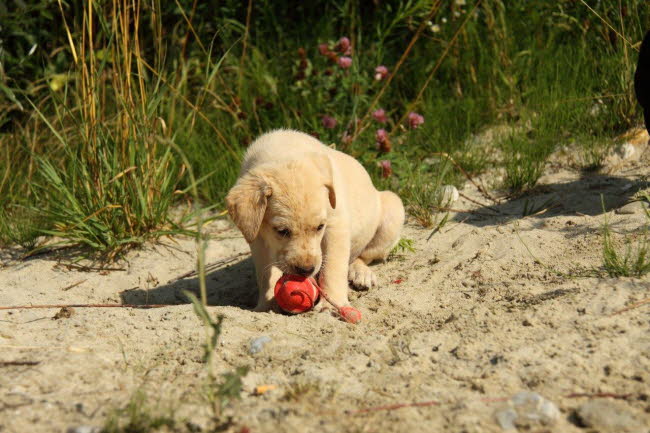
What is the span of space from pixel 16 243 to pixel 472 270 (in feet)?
11.1

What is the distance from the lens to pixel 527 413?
2535 millimetres

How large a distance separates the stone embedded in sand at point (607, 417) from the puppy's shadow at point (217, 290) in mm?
2404

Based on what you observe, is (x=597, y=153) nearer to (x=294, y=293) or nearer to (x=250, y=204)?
(x=294, y=293)

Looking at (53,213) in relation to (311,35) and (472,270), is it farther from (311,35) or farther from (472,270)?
(311,35)

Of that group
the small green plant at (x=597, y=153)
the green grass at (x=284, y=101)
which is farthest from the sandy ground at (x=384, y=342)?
the small green plant at (x=597, y=153)

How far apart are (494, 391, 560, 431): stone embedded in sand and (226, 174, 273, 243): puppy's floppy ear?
1698 millimetres

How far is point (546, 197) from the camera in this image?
5352 mm

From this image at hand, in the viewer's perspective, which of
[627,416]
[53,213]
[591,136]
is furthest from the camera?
[591,136]

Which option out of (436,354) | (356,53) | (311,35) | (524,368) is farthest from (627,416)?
(311,35)

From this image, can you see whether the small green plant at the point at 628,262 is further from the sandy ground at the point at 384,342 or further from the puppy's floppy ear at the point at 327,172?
the puppy's floppy ear at the point at 327,172

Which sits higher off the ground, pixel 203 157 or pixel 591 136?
pixel 591 136

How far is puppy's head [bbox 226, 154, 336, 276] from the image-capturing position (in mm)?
3783

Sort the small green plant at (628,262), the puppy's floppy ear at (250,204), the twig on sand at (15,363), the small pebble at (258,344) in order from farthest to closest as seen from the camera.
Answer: the puppy's floppy ear at (250,204), the small green plant at (628,262), the small pebble at (258,344), the twig on sand at (15,363)

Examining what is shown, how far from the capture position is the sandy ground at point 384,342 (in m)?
2.63
